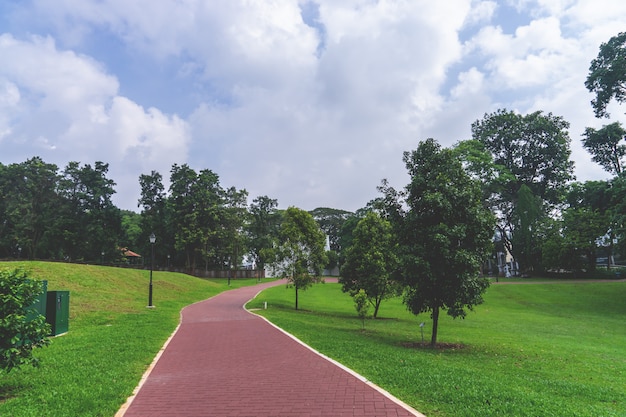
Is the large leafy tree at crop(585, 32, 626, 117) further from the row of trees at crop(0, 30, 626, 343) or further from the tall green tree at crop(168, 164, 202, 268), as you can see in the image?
the tall green tree at crop(168, 164, 202, 268)

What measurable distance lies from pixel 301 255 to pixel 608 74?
29601 mm

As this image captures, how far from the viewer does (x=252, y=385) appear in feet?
24.4

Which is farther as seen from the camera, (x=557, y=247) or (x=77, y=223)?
(x=77, y=223)

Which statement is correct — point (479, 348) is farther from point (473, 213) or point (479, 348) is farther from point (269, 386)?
point (269, 386)

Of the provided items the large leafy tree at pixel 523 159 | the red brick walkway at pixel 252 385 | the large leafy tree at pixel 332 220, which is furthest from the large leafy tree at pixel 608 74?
the large leafy tree at pixel 332 220

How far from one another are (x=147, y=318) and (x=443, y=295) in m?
12.4

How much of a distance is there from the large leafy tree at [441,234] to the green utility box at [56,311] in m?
11.2

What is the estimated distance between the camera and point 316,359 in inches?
379

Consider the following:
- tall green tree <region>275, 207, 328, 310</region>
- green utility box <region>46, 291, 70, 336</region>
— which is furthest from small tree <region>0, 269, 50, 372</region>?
tall green tree <region>275, 207, 328, 310</region>

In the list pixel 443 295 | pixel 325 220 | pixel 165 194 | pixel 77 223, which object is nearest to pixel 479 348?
pixel 443 295

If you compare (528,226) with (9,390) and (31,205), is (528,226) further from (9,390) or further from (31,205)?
→ (31,205)

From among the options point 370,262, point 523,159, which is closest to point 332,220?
point 523,159

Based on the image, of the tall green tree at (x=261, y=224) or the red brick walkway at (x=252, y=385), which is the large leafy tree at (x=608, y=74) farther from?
the tall green tree at (x=261, y=224)

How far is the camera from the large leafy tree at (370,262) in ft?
71.9
